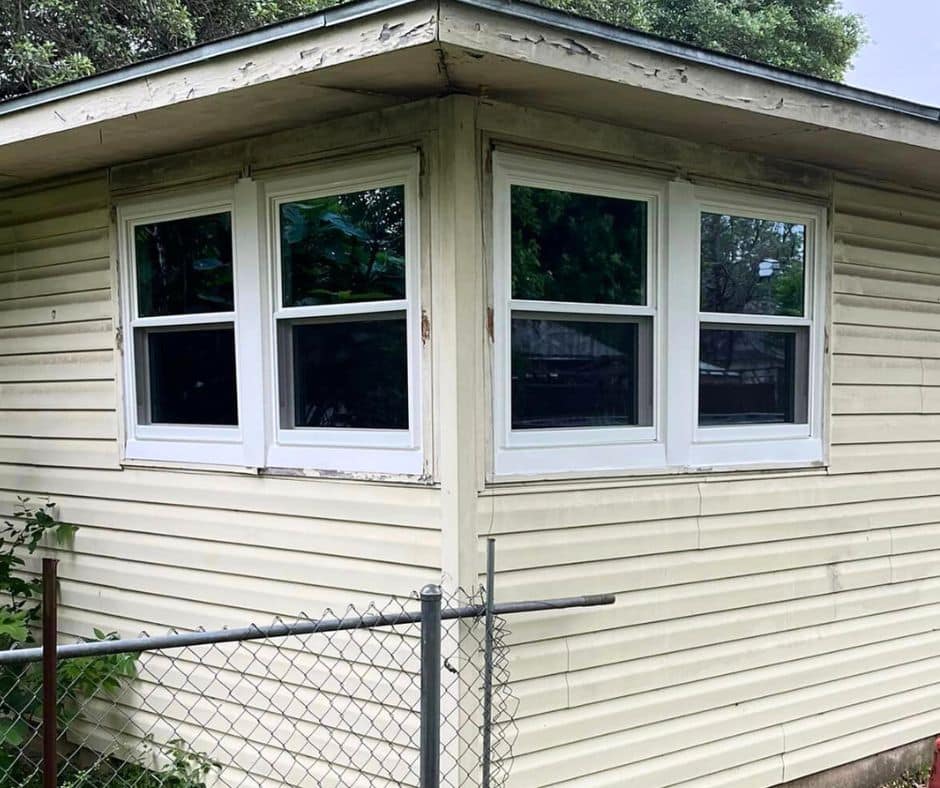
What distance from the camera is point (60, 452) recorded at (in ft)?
14.2

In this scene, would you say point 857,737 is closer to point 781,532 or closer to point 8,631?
point 781,532

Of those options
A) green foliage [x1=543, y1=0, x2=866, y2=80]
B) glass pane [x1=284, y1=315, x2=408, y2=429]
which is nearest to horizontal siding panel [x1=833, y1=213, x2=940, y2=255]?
glass pane [x1=284, y1=315, x2=408, y2=429]

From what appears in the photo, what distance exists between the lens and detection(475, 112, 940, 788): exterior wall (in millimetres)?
3223

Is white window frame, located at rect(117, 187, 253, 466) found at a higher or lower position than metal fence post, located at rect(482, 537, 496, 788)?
higher

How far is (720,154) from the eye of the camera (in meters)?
3.61

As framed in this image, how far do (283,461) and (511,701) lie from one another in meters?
1.29

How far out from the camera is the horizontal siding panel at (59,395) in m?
4.11

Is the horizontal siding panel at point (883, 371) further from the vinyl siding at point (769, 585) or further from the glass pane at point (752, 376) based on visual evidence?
the glass pane at point (752, 376)

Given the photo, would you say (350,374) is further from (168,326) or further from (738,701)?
(738,701)

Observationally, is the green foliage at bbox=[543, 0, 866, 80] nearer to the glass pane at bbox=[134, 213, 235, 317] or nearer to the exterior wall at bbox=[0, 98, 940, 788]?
the exterior wall at bbox=[0, 98, 940, 788]

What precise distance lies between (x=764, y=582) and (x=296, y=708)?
2060 mm

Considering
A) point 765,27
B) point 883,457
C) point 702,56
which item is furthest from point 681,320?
point 765,27

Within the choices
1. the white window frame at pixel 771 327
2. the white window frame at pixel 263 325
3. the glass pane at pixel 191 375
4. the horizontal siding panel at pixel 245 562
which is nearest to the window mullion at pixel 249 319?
the white window frame at pixel 263 325

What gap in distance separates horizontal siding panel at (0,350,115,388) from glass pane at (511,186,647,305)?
2.11 meters
